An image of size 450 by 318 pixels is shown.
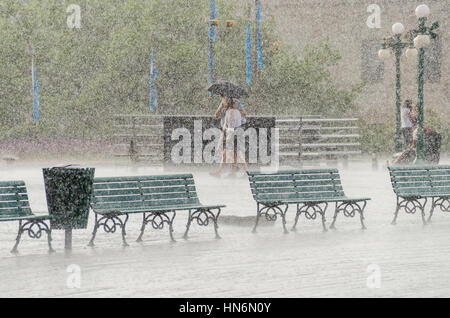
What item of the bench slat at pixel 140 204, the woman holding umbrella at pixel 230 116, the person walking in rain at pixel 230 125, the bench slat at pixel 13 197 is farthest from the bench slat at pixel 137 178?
the woman holding umbrella at pixel 230 116

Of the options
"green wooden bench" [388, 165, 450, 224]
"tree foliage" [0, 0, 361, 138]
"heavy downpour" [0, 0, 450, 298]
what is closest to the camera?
"heavy downpour" [0, 0, 450, 298]

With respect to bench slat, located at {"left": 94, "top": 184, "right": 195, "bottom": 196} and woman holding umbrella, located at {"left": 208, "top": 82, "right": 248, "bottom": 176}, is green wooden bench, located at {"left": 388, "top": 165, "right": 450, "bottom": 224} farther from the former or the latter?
woman holding umbrella, located at {"left": 208, "top": 82, "right": 248, "bottom": 176}

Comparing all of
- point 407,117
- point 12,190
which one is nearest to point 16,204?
point 12,190

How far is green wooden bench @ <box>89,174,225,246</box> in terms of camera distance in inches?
487

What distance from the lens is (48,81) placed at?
40.0m

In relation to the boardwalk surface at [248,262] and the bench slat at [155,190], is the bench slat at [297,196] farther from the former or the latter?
the bench slat at [155,190]

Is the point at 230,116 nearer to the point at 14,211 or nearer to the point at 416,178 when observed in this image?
the point at 416,178

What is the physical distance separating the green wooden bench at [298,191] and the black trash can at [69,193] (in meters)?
2.82

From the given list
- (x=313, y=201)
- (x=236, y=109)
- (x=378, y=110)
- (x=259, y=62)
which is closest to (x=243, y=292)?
(x=313, y=201)

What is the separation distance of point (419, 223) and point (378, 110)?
34216mm

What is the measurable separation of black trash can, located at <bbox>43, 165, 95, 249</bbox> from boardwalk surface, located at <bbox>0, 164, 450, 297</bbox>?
0.39 m

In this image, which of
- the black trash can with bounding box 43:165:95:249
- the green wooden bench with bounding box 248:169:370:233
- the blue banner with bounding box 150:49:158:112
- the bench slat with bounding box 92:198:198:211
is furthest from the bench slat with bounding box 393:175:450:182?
the blue banner with bounding box 150:49:158:112

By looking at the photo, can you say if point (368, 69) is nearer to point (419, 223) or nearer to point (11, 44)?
point (11, 44)

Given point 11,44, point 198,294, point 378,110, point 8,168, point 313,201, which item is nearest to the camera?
point 198,294
